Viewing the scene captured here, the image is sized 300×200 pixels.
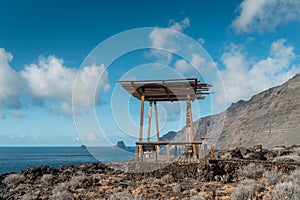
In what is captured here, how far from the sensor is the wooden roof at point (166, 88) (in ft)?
40.4

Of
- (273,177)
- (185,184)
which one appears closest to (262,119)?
(273,177)

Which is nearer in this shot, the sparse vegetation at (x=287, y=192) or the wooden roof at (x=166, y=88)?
the sparse vegetation at (x=287, y=192)

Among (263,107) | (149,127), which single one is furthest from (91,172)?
(263,107)

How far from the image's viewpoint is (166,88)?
1282 cm

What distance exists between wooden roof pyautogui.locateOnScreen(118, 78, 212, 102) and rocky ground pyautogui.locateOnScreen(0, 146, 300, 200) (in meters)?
3.54

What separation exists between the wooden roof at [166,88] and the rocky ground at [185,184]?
354 cm

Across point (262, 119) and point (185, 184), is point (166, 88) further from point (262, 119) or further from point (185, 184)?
point (262, 119)

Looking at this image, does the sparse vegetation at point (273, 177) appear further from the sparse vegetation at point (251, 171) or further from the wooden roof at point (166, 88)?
the wooden roof at point (166, 88)

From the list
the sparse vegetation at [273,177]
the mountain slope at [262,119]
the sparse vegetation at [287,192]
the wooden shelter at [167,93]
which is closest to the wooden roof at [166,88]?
the wooden shelter at [167,93]

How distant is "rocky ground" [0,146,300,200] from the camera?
23.0ft

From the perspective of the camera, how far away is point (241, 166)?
388 inches

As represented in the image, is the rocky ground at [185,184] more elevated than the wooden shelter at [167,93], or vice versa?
the wooden shelter at [167,93]

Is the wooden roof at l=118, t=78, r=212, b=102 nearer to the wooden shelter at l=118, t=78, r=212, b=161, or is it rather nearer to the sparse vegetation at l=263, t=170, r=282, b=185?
the wooden shelter at l=118, t=78, r=212, b=161

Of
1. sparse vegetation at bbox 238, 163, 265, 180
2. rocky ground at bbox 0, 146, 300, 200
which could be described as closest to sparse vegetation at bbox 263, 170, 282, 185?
rocky ground at bbox 0, 146, 300, 200
